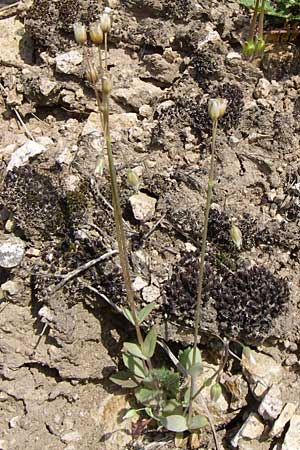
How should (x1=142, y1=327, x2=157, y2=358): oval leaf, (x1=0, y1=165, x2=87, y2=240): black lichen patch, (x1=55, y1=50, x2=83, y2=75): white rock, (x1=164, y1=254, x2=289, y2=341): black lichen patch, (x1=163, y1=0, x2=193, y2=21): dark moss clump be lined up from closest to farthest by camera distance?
(x1=142, y1=327, x2=157, y2=358): oval leaf, (x1=164, y1=254, x2=289, y2=341): black lichen patch, (x1=0, y1=165, x2=87, y2=240): black lichen patch, (x1=55, y1=50, x2=83, y2=75): white rock, (x1=163, y1=0, x2=193, y2=21): dark moss clump

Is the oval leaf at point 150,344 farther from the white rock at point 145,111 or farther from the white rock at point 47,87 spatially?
the white rock at point 47,87

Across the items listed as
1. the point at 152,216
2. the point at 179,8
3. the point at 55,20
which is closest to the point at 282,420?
the point at 152,216

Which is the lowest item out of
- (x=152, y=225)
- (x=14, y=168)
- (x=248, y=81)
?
(x=152, y=225)

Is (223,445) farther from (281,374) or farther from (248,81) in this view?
(248,81)

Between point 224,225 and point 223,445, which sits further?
point 224,225

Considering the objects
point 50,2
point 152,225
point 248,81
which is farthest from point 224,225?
point 50,2

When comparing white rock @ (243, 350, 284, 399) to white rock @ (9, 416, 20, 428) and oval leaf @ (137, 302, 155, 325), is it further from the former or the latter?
white rock @ (9, 416, 20, 428)

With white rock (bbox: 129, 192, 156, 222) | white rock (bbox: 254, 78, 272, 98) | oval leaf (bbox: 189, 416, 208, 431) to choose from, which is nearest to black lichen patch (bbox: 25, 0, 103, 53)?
white rock (bbox: 254, 78, 272, 98)
